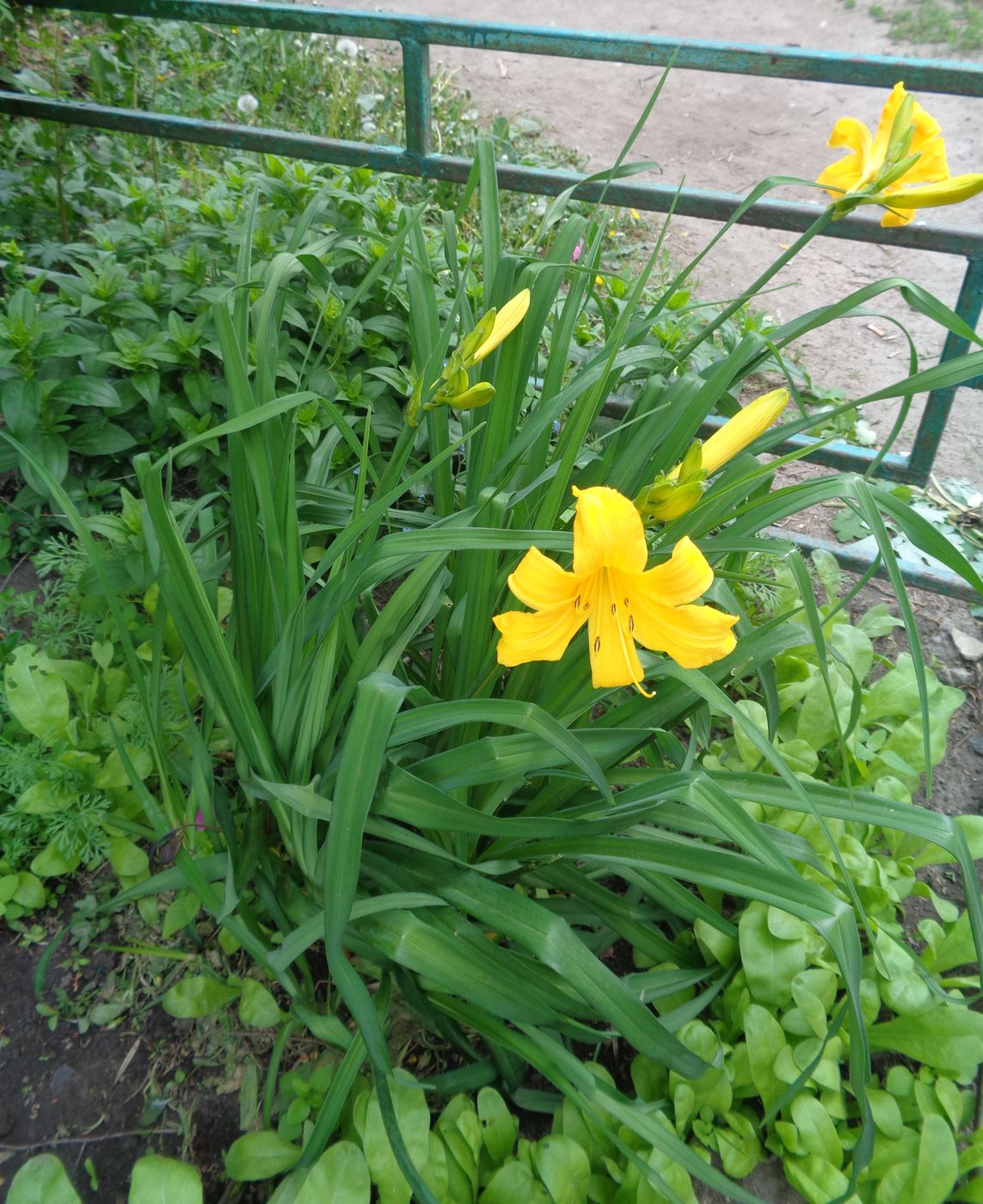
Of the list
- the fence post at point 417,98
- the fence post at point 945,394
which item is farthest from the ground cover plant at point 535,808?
the fence post at point 945,394

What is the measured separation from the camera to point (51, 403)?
1.81 metres

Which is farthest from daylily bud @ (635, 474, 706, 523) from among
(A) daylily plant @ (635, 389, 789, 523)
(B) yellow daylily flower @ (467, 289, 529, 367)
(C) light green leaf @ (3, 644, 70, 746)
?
(C) light green leaf @ (3, 644, 70, 746)

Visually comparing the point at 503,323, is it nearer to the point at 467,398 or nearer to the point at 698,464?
the point at 467,398

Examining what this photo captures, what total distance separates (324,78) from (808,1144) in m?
4.88

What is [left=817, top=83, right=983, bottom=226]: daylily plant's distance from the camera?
1.01m

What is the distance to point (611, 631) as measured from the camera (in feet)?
2.93

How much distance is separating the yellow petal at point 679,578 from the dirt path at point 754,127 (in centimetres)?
234

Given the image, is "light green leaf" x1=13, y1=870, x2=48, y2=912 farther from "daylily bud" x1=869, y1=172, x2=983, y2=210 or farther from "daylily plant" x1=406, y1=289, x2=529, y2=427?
"daylily bud" x1=869, y1=172, x2=983, y2=210

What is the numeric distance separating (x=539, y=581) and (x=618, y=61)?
57.4 inches

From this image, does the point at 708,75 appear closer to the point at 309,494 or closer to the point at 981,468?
the point at 981,468

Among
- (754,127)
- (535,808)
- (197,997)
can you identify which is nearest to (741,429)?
(535,808)

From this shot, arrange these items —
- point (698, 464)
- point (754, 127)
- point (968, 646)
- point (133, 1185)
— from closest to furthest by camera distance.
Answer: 1. point (698, 464)
2. point (133, 1185)
3. point (968, 646)
4. point (754, 127)

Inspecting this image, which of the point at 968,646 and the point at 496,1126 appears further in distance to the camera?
the point at 968,646

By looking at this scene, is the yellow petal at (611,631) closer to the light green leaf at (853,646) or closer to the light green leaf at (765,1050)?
the light green leaf at (765,1050)
